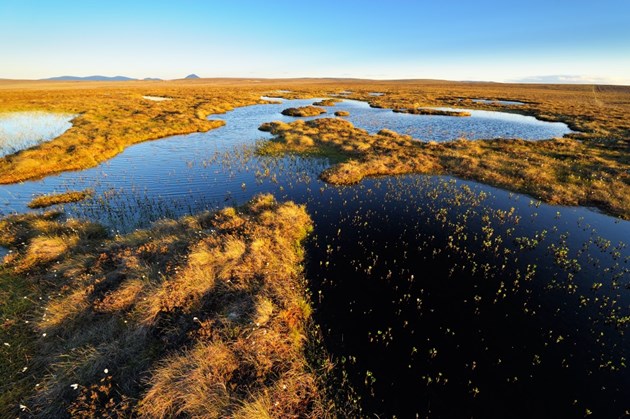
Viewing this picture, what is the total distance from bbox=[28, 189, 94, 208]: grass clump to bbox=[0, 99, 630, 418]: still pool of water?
1.15 metres

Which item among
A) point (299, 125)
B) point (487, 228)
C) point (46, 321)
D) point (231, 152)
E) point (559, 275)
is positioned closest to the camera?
point (46, 321)

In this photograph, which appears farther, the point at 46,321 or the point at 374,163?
the point at 374,163

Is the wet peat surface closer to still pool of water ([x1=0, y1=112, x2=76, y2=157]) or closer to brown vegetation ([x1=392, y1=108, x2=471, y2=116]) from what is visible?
still pool of water ([x1=0, y1=112, x2=76, y2=157])

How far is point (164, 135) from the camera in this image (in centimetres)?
4256

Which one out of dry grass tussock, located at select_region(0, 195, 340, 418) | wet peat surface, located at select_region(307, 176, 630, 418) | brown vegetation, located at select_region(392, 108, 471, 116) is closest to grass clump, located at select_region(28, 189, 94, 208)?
dry grass tussock, located at select_region(0, 195, 340, 418)

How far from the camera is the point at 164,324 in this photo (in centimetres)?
1015

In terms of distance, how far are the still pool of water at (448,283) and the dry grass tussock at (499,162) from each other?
2270mm

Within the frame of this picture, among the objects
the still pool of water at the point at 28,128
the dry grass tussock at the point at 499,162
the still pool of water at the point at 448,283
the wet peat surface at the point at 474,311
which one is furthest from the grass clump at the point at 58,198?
the wet peat surface at the point at 474,311

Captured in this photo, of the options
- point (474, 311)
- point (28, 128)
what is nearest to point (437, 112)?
point (474, 311)

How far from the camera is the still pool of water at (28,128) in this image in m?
35.4

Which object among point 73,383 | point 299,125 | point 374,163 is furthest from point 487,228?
point 299,125

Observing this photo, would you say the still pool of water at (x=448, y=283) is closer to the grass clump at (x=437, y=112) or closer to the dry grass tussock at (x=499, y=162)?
the dry grass tussock at (x=499, y=162)

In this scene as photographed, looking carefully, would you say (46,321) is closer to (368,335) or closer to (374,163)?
(368,335)

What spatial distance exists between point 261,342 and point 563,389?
365 inches
